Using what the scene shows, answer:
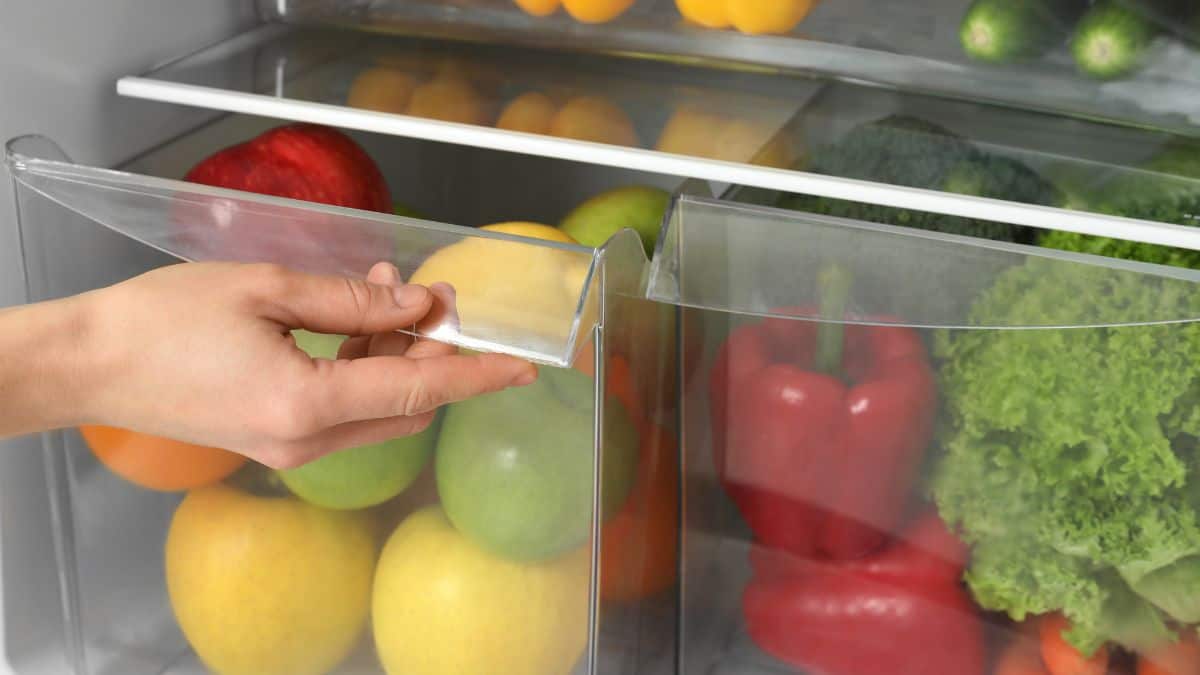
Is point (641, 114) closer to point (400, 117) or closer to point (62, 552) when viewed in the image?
point (400, 117)

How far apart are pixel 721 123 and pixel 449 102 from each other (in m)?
0.22

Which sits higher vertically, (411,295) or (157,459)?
(411,295)

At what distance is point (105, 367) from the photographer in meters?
0.75

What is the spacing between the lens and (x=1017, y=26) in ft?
2.89

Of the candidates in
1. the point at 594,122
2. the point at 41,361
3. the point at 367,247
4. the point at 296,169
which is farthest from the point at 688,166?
the point at 41,361

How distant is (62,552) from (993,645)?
0.74 metres

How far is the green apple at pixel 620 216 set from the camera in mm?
1026

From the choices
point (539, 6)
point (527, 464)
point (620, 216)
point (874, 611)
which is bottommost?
point (874, 611)

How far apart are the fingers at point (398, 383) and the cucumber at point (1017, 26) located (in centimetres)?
42

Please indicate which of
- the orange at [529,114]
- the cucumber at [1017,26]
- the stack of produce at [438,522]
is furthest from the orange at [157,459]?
the cucumber at [1017,26]

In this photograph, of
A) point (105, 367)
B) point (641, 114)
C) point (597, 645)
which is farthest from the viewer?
point (641, 114)

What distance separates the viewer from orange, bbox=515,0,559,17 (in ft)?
3.28

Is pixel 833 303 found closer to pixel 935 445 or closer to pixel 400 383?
pixel 935 445

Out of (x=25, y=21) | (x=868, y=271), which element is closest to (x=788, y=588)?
(x=868, y=271)
